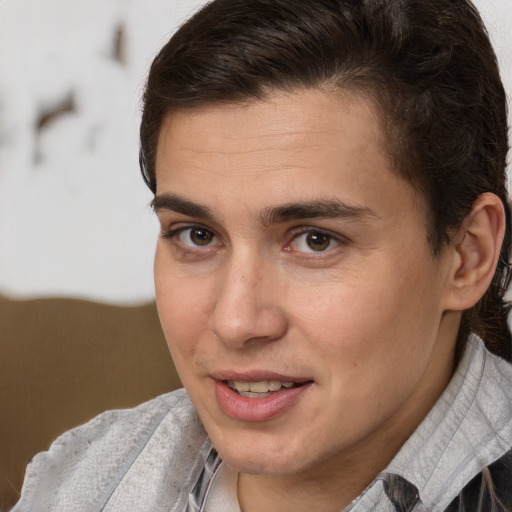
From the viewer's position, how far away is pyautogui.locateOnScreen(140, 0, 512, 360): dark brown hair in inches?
40.3

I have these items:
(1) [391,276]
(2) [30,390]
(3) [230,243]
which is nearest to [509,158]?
(1) [391,276]

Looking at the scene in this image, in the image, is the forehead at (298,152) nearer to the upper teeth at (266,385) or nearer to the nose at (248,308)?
the nose at (248,308)

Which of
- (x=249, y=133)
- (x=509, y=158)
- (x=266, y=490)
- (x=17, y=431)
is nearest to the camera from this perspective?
(x=249, y=133)

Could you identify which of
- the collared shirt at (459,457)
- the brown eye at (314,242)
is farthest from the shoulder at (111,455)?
the brown eye at (314,242)

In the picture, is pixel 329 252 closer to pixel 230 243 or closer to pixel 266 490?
pixel 230 243

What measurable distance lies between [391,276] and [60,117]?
0.80 meters

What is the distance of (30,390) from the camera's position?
1.68m

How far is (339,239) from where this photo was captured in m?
1.05

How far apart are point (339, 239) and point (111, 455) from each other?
0.59m

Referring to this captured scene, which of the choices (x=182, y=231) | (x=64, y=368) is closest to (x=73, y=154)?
(x=64, y=368)

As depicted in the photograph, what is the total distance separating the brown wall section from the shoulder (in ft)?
0.42

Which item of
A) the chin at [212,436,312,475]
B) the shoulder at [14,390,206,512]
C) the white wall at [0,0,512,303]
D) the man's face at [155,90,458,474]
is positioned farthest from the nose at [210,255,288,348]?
the white wall at [0,0,512,303]

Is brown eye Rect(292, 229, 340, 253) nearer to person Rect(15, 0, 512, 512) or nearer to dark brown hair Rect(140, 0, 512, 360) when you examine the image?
person Rect(15, 0, 512, 512)

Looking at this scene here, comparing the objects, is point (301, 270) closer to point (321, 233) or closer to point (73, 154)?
point (321, 233)
